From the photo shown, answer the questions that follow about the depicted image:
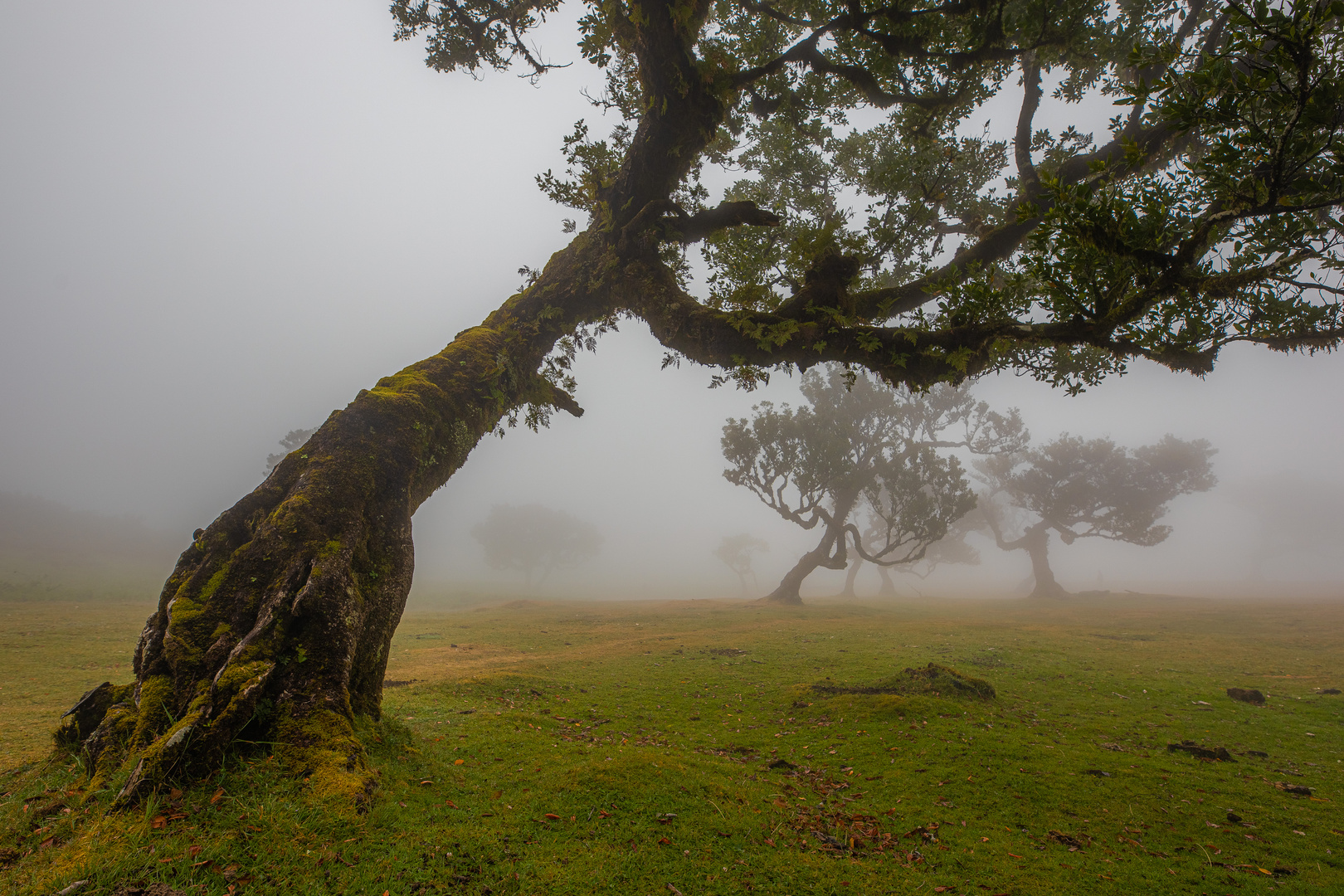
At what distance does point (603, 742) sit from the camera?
756 cm

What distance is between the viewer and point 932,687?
33.3ft

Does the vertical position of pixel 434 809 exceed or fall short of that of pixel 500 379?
it falls short

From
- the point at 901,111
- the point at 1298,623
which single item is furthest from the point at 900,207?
the point at 1298,623

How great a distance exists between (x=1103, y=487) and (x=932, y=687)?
47.4 meters

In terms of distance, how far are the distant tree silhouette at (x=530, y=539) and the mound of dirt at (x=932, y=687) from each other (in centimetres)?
7157

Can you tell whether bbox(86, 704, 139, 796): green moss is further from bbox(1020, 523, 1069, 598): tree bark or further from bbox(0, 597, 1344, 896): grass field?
bbox(1020, 523, 1069, 598): tree bark

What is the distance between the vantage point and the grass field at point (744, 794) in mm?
3846

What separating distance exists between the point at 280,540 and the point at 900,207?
41.2ft

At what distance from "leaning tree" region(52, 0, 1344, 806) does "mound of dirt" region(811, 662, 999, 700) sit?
616 centimetres

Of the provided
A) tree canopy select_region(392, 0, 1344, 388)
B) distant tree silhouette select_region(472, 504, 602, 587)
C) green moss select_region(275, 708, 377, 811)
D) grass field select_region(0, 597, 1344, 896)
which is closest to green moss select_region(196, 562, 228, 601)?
grass field select_region(0, 597, 1344, 896)

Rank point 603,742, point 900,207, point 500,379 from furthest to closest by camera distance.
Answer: point 900,207
point 500,379
point 603,742

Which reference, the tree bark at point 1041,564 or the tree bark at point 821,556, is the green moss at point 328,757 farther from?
the tree bark at point 1041,564

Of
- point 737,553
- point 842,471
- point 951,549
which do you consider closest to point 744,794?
point 842,471

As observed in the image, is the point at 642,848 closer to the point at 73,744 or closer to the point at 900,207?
the point at 73,744
